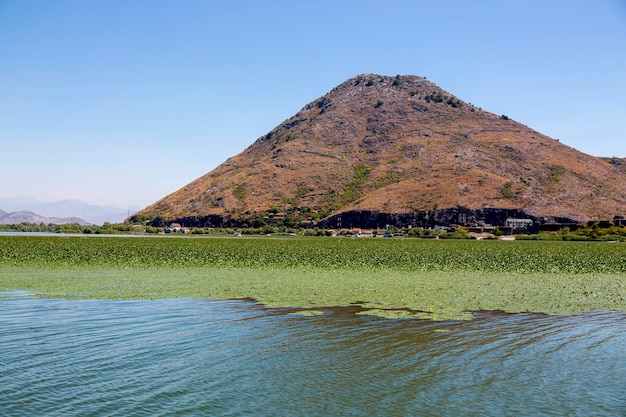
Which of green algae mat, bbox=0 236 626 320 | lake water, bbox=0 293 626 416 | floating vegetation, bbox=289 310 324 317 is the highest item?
green algae mat, bbox=0 236 626 320

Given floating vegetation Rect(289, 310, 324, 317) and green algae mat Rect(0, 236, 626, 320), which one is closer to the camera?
floating vegetation Rect(289, 310, 324, 317)

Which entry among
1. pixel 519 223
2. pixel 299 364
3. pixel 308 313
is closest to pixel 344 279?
pixel 308 313

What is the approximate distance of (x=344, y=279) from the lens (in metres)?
37.2

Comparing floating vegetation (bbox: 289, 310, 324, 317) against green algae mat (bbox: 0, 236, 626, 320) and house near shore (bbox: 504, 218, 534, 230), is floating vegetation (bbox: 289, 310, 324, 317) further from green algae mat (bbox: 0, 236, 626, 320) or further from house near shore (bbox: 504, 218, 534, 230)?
house near shore (bbox: 504, 218, 534, 230)

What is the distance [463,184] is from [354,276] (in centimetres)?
16154

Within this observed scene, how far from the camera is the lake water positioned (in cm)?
1230

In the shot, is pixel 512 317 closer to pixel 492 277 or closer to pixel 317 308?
pixel 317 308

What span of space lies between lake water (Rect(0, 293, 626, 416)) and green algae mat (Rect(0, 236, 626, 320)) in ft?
13.2

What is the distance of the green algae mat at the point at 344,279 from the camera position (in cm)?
2727

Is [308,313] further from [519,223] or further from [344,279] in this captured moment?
[519,223]

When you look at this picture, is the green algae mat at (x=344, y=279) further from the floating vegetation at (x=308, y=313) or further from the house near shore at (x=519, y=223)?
the house near shore at (x=519, y=223)

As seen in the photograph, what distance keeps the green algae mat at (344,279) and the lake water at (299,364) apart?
403 cm

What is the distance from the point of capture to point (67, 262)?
4719cm

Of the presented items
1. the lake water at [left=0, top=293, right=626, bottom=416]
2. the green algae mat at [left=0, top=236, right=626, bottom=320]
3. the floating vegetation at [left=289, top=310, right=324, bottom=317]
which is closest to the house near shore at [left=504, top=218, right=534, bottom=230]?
the green algae mat at [left=0, top=236, right=626, bottom=320]
